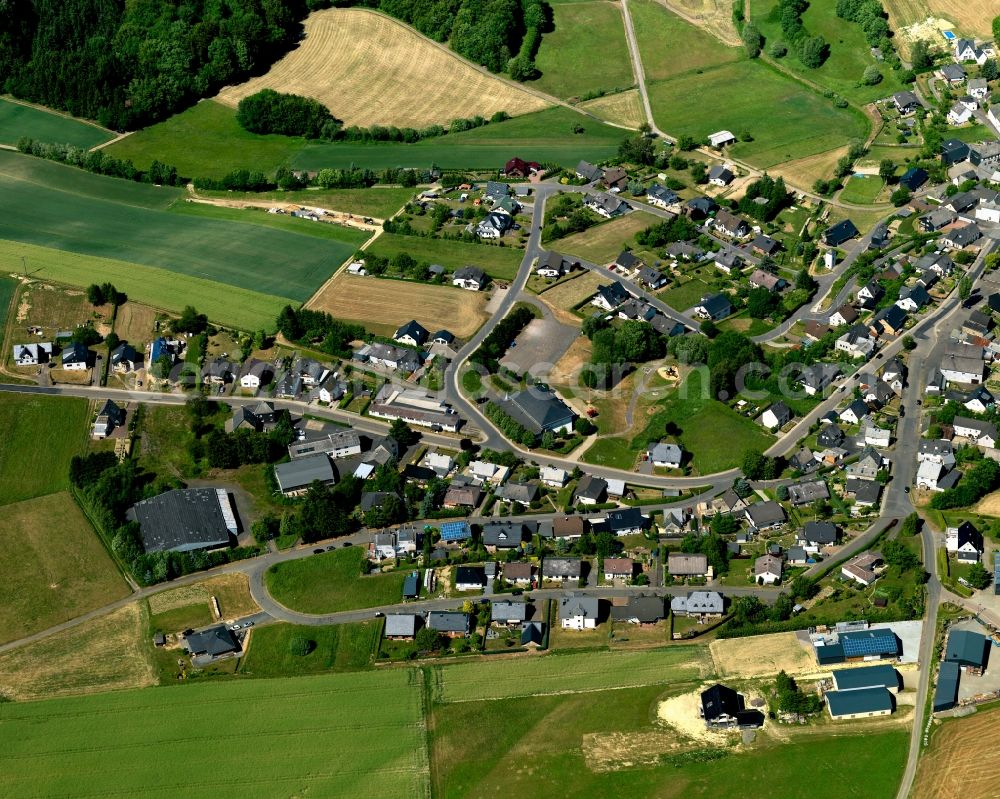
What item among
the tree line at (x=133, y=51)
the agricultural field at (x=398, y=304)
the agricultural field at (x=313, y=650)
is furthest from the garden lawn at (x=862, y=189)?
the tree line at (x=133, y=51)

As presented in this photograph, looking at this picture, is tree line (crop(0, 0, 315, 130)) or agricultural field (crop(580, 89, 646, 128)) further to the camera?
tree line (crop(0, 0, 315, 130))

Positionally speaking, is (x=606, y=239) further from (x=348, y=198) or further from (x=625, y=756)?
(x=625, y=756)

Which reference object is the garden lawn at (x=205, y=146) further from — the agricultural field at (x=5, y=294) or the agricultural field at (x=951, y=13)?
the agricultural field at (x=951, y=13)

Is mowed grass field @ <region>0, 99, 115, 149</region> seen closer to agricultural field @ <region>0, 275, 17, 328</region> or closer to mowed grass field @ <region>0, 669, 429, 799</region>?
agricultural field @ <region>0, 275, 17, 328</region>

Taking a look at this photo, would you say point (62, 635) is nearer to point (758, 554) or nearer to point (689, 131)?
point (758, 554)

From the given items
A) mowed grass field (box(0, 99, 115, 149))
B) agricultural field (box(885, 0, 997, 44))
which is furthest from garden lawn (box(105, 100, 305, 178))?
agricultural field (box(885, 0, 997, 44))

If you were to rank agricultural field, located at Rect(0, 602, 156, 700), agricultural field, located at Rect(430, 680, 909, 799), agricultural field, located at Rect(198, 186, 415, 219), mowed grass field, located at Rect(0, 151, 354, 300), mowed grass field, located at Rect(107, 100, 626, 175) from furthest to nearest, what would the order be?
mowed grass field, located at Rect(107, 100, 626, 175), agricultural field, located at Rect(198, 186, 415, 219), mowed grass field, located at Rect(0, 151, 354, 300), agricultural field, located at Rect(0, 602, 156, 700), agricultural field, located at Rect(430, 680, 909, 799)

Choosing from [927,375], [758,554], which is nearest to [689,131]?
[927,375]

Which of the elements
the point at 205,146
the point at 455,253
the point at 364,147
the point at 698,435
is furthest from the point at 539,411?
the point at 205,146
